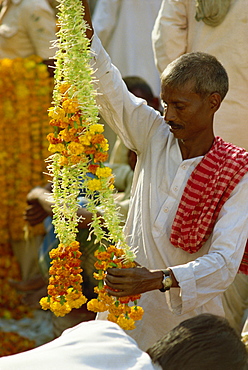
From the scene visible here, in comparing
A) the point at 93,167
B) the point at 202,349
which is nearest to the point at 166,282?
the point at 93,167

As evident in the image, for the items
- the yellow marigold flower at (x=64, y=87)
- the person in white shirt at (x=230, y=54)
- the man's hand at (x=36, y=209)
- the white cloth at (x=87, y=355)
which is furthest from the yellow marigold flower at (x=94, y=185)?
the man's hand at (x=36, y=209)

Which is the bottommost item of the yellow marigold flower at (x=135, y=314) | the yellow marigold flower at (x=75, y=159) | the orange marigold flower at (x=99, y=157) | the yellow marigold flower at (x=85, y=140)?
the yellow marigold flower at (x=135, y=314)

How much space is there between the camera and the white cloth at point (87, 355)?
1.68 metres

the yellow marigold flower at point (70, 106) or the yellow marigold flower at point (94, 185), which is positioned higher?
the yellow marigold flower at point (70, 106)

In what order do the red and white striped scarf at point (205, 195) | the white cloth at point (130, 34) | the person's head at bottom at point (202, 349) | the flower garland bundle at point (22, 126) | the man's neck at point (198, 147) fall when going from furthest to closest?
the white cloth at point (130, 34)
the flower garland bundle at point (22, 126)
the man's neck at point (198, 147)
the red and white striped scarf at point (205, 195)
the person's head at bottom at point (202, 349)

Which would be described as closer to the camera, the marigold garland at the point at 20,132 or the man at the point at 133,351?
the man at the point at 133,351

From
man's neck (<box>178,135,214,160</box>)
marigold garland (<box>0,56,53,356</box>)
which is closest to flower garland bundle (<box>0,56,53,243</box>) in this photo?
marigold garland (<box>0,56,53,356</box>)

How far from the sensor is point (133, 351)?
1.77 m

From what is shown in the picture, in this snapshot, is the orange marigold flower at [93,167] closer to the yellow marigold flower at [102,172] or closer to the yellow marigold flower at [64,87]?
the yellow marigold flower at [102,172]

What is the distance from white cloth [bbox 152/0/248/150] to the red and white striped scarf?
1573 millimetres

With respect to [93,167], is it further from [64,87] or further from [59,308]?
[59,308]

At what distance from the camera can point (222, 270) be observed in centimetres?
294

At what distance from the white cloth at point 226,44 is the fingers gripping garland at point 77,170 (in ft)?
6.14

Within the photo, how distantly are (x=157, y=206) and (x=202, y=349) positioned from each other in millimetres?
1376
